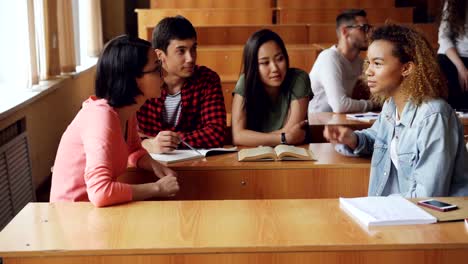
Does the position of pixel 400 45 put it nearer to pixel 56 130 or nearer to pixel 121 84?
pixel 121 84

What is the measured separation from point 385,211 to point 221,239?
1.71 ft

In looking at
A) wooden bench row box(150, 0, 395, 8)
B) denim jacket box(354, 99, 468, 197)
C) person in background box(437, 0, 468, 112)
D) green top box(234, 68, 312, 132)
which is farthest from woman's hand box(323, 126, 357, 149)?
wooden bench row box(150, 0, 395, 8)

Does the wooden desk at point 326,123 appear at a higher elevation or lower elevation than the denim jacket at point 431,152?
lower

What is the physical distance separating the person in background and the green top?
1.70m

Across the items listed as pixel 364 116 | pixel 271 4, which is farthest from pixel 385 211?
pixel 271 4

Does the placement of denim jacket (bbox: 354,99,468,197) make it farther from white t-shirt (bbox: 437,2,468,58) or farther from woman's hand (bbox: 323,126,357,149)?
white t-shirt (bbox: 437,2,468,58)

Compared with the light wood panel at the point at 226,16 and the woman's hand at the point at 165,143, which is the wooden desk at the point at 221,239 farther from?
the light wood panel at the point at 226,16

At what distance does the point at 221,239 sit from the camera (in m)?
1.95

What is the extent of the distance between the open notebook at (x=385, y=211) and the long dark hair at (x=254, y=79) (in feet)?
4.48

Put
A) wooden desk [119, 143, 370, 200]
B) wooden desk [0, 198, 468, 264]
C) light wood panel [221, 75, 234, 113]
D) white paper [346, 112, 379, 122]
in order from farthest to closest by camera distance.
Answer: light wood panel [221, 75, 234, 113] → white paper [346, 112, 379, 122] → wooden desk [119, 143, 370, 200] → wooden desk [0, 198, 468, 264]

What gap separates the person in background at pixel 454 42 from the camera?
492 cm

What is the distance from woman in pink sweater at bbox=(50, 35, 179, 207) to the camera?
232 cm

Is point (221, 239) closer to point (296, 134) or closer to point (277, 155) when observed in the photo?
point (277, 155)

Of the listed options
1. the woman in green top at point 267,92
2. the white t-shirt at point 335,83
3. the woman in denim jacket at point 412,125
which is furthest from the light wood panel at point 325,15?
the woman in denim jacket at point 412,125
